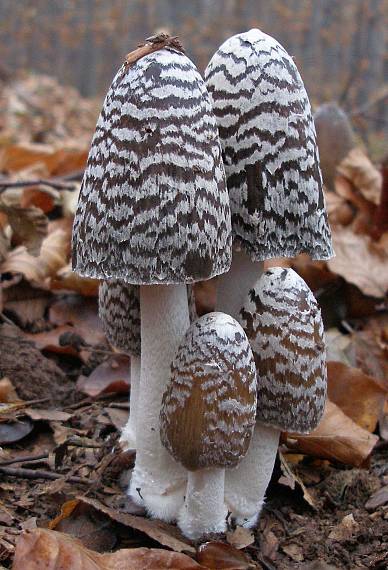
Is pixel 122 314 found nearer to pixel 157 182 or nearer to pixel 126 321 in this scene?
pixel 126 321

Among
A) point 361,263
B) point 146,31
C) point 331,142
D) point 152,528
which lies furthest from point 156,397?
point 146,31

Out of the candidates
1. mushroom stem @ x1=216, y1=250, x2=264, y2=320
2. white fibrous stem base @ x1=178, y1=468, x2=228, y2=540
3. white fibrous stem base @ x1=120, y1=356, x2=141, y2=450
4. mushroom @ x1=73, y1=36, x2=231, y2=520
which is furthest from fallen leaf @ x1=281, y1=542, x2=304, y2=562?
mushroom @ x1=73, y1=36, x2=231, y2=520

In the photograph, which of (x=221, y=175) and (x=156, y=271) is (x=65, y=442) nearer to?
(x=156, y=271)

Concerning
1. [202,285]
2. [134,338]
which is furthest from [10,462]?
→ [202,285]

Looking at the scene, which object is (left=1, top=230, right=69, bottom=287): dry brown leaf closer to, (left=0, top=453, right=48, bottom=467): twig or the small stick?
(left=0, top=453, right=48, bottom=467): twig

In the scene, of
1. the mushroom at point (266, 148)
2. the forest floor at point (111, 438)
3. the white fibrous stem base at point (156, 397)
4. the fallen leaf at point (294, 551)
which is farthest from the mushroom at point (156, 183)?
the fallen leaf at point (294, 551)

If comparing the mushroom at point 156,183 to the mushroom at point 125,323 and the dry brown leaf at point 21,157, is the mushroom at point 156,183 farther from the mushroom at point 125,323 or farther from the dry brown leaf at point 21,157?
the dry brown leaf at point 21,157
